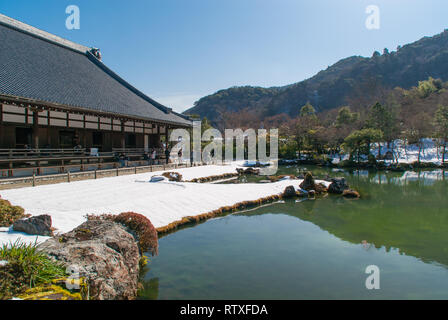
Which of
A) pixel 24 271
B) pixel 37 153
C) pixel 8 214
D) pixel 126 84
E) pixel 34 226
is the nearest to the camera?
pixel 24 271

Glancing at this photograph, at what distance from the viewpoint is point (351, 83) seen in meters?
93.1

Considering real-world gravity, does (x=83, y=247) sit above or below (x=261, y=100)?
below

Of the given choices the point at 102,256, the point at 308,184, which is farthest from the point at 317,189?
the point at 102,256

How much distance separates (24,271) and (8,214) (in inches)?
168

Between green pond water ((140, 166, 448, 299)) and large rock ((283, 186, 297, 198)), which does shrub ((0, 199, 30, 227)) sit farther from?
large rock ((283, 186, 297, 198))

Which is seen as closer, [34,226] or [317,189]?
[34,226]

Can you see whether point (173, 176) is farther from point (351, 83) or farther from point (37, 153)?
point (351, 83)

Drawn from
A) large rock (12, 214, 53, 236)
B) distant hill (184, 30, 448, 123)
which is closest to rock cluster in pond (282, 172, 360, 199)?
large rock (12, 214, 53, 236)

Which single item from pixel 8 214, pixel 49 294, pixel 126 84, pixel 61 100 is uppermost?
pixel 126 84

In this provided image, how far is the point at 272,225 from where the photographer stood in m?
9.83

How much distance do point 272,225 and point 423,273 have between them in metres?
4.60

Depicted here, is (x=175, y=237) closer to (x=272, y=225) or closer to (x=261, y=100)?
(x=272, y=225)

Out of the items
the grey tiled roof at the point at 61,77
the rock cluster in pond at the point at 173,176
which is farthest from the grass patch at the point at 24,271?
the rock cluster in pond at the point at 173,176
